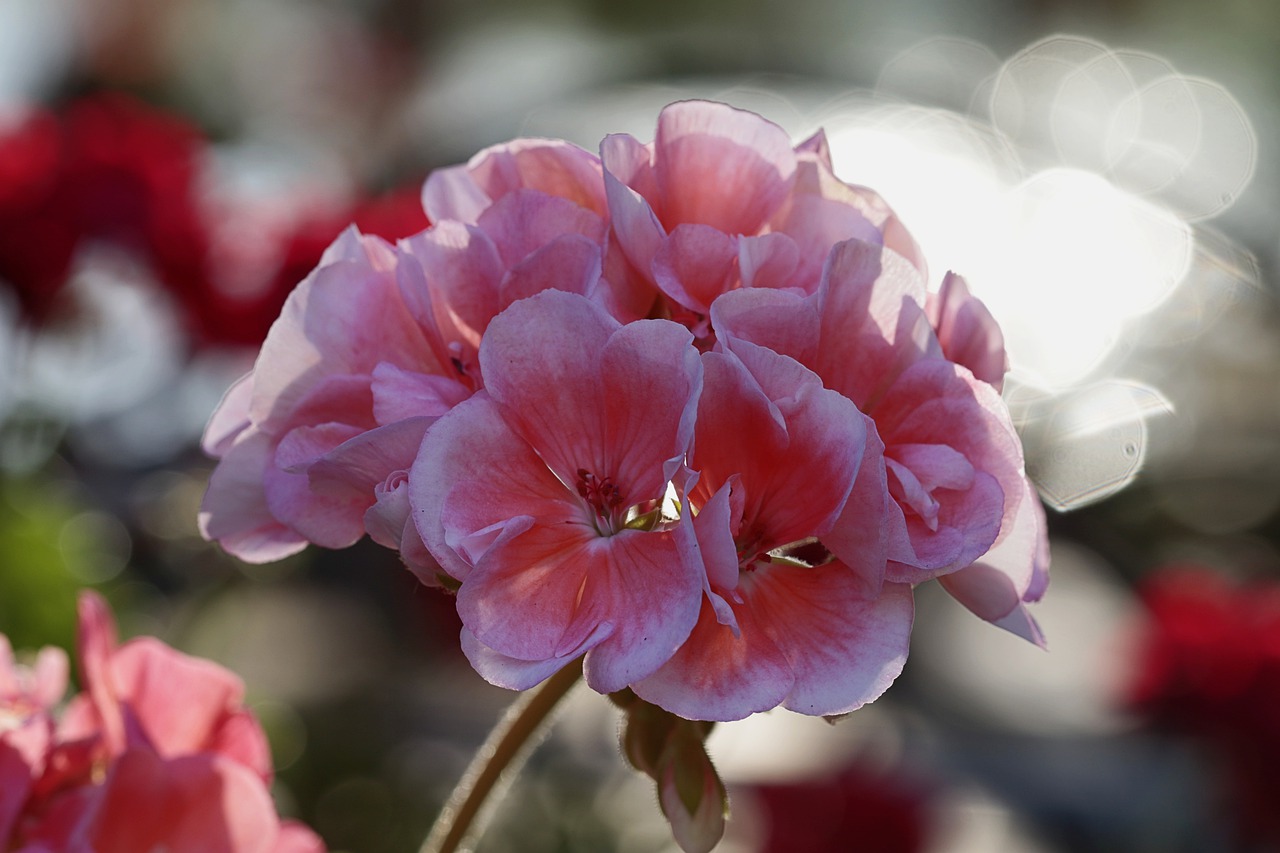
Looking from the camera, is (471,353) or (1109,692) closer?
(471,353)

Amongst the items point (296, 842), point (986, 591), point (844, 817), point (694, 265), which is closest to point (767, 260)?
point (694, 265)

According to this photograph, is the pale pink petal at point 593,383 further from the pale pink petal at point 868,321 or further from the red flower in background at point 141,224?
the red flower in background at point 141,224

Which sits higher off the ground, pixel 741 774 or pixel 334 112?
pixel 741 774

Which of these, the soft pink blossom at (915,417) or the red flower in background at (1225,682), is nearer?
the soft pink blossom at (915,417)

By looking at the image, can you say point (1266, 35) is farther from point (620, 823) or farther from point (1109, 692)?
point (620, 823)

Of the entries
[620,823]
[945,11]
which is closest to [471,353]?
[620,823]

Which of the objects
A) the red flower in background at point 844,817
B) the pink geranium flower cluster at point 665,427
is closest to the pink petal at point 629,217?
the pink geranium flower cluster at point 665,427
